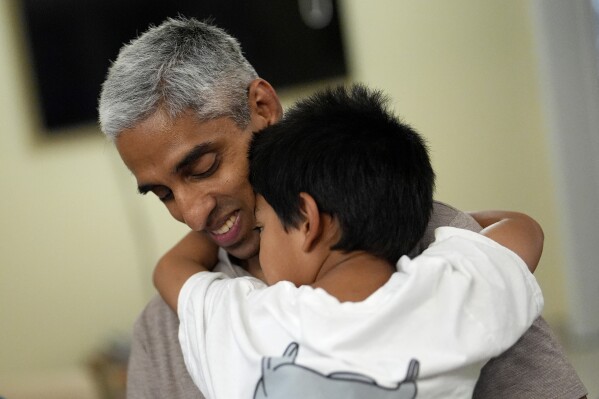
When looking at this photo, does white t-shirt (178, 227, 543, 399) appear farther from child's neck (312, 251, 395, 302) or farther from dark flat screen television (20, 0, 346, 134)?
dark flat screen television (20, 0, 346, 134)

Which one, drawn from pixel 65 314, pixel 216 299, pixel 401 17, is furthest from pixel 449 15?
pixel 216 299

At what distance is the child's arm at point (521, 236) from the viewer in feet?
4.17

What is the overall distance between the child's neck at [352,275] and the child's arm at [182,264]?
0.31 meters

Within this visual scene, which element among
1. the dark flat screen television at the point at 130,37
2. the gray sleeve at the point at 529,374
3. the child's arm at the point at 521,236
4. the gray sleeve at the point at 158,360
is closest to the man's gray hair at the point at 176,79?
the gray sleeve at the point at 158,360

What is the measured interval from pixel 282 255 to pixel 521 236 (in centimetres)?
36

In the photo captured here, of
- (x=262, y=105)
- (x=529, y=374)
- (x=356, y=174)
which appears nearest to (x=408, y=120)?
(x=262, y=105)

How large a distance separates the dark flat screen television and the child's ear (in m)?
3.03

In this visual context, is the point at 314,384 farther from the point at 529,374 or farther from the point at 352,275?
the point at 529,374

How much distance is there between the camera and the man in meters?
1.36

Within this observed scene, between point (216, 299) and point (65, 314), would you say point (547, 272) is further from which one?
point (216, 299)

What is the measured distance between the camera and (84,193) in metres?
4.18

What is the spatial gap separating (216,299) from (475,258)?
1.23 ft

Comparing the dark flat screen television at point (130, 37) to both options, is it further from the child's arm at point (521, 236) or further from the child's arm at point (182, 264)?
the child's arm at point (521, 236)

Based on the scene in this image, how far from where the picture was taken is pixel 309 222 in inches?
47.8
